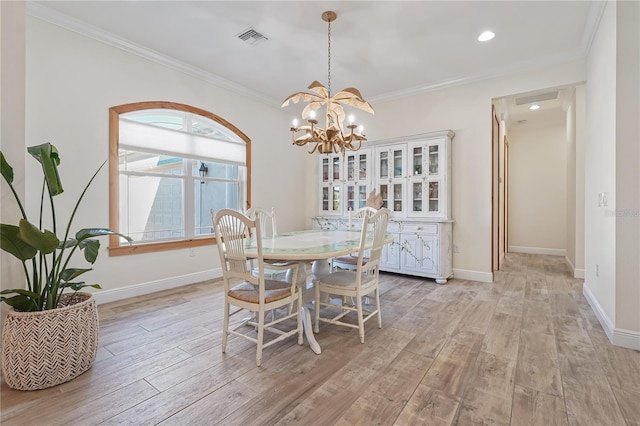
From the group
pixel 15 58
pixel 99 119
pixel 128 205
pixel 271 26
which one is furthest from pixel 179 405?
pixel 271 26

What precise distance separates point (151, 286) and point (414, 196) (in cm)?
372

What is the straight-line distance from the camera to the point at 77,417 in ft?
4.87

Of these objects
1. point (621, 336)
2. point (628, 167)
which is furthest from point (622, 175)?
point (621, 336)

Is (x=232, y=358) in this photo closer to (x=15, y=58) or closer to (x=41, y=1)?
(x=15, y=58)

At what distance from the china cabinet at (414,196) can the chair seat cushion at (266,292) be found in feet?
8.18

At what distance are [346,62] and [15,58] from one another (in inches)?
121

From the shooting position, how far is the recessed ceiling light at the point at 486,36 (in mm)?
3127

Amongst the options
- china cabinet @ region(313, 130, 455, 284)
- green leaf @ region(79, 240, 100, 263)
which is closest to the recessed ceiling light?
china cabinet @ region(313, 130, 455, 284)

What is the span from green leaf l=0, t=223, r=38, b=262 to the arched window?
5.59 feet

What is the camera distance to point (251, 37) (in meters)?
3.22

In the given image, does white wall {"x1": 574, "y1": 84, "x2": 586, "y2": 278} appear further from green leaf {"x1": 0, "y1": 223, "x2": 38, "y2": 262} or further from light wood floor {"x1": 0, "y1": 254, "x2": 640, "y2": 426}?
green leaf {"x1": 0, "y1": 223, "x2": 38, "y2": 262}

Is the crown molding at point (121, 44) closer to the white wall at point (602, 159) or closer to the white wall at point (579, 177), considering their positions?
the white wall at point (602, 159)

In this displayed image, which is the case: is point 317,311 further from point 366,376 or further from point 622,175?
point 622,175

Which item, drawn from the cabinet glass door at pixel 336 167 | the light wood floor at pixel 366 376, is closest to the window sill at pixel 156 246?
the light wood floor at pixel 366 376
